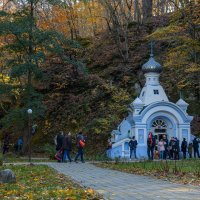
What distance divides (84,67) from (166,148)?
9996 mm

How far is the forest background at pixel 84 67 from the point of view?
31509 millimetres

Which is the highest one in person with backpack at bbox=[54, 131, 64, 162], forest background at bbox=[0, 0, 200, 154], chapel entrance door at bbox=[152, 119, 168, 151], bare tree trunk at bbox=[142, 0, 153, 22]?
bare tree trunk at bbox=[142, 0, 153, 22]

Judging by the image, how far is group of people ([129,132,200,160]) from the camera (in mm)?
28109

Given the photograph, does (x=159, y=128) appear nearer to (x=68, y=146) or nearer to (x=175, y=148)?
(x=175, y=148)

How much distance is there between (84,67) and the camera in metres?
35.2

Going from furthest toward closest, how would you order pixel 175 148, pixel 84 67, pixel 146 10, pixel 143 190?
pixel 146 10 < pixel 84 67 < pixel 175 148 < pixel 143 190

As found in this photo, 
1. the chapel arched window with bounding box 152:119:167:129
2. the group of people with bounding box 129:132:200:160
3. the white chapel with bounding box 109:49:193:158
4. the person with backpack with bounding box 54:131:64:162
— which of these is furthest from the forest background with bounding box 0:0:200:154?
the person with backpack with bounding box 54:131:64:162

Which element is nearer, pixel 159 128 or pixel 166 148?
pixel 166 148

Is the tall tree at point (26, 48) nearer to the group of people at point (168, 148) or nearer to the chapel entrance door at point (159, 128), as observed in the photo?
the chapel entrance door at point (159, 128)

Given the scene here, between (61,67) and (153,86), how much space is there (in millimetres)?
14075

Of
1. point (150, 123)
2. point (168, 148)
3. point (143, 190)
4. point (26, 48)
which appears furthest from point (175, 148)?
point (143, 190)

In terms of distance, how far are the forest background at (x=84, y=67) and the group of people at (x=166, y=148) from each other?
4.58 metres

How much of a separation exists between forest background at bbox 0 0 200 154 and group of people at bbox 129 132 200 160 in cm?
458

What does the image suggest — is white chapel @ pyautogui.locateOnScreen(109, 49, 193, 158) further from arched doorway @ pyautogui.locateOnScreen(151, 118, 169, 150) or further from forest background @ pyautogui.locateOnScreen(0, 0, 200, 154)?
forest background @ pyautogui.locateOnScreen(0, 0, 200, 154)
